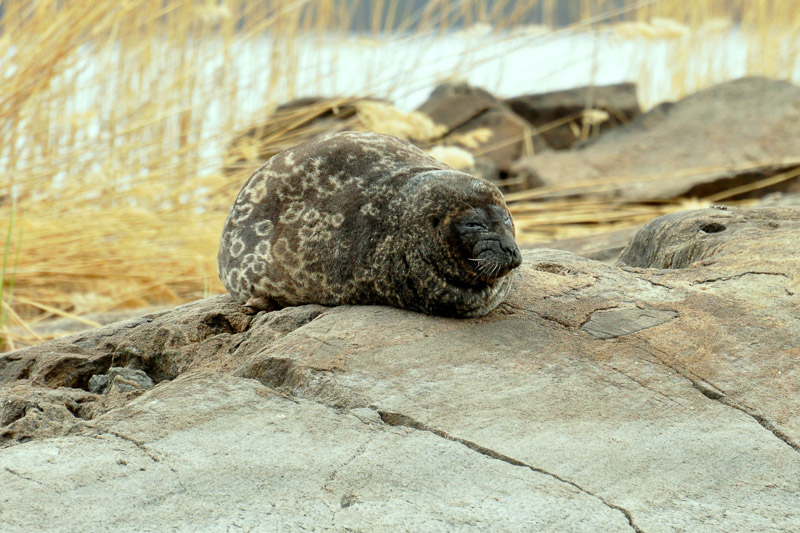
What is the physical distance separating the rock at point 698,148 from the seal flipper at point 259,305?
588 cm

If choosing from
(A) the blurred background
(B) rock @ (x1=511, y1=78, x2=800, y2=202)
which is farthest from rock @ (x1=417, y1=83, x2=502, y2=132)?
(A) the blurred background

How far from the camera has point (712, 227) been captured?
13.7 ft

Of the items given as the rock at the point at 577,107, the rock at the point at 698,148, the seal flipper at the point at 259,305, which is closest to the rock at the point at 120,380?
the seal flipper at the point at 259,305

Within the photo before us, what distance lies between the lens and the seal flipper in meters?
3.50

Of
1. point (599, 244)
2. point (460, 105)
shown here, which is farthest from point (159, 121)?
point (460, 105)

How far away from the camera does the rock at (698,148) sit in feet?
29.7

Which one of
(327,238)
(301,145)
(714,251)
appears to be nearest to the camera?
(327,238)

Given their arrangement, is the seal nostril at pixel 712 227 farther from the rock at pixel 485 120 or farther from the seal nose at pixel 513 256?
the rock at pixel 485 120

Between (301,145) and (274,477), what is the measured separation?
1.64 metres

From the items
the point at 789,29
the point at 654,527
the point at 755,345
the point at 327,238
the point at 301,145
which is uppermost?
the point at 789,29

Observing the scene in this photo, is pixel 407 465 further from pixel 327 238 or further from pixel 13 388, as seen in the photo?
pixel 13 388

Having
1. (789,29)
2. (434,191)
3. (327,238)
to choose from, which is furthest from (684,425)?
(789,29)

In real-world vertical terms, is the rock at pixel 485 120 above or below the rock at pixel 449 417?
above

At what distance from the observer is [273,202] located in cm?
348
